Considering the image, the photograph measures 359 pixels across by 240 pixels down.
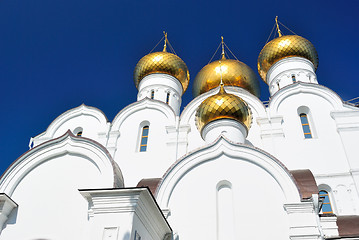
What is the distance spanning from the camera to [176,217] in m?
6.30

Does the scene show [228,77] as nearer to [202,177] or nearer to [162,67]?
[162,67]

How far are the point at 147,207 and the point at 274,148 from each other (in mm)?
5243

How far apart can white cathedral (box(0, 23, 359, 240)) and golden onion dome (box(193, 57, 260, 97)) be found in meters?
2.19

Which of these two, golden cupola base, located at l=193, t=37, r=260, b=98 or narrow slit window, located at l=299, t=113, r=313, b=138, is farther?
golden cupola base, located at l=193, t=37, r=260, b=98

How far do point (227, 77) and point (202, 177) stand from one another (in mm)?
7019

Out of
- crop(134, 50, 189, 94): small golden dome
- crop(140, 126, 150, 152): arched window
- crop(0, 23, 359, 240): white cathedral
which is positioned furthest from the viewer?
crop(134, 50, 189, 94): small golden dome

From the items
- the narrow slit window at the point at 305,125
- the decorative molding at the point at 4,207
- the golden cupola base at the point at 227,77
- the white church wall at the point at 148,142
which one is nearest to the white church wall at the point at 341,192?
the narrow slit window at the point at 305,125

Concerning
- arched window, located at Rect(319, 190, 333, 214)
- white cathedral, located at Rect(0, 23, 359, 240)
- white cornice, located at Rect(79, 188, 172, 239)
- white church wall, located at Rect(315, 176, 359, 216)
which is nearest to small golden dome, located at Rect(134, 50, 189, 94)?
white cathedral, located at Rect(0, 23, 359, 240)

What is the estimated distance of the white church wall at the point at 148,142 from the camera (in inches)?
374

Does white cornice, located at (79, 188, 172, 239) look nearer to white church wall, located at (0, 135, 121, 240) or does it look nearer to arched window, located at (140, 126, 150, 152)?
white church wall, located at (0, 135, 121, 240)

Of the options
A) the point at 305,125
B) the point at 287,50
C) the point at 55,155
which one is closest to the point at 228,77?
the point at 287,50

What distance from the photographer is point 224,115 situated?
317 inches

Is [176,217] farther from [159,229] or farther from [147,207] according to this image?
[147,207]

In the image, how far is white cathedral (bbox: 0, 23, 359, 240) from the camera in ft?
18.1
